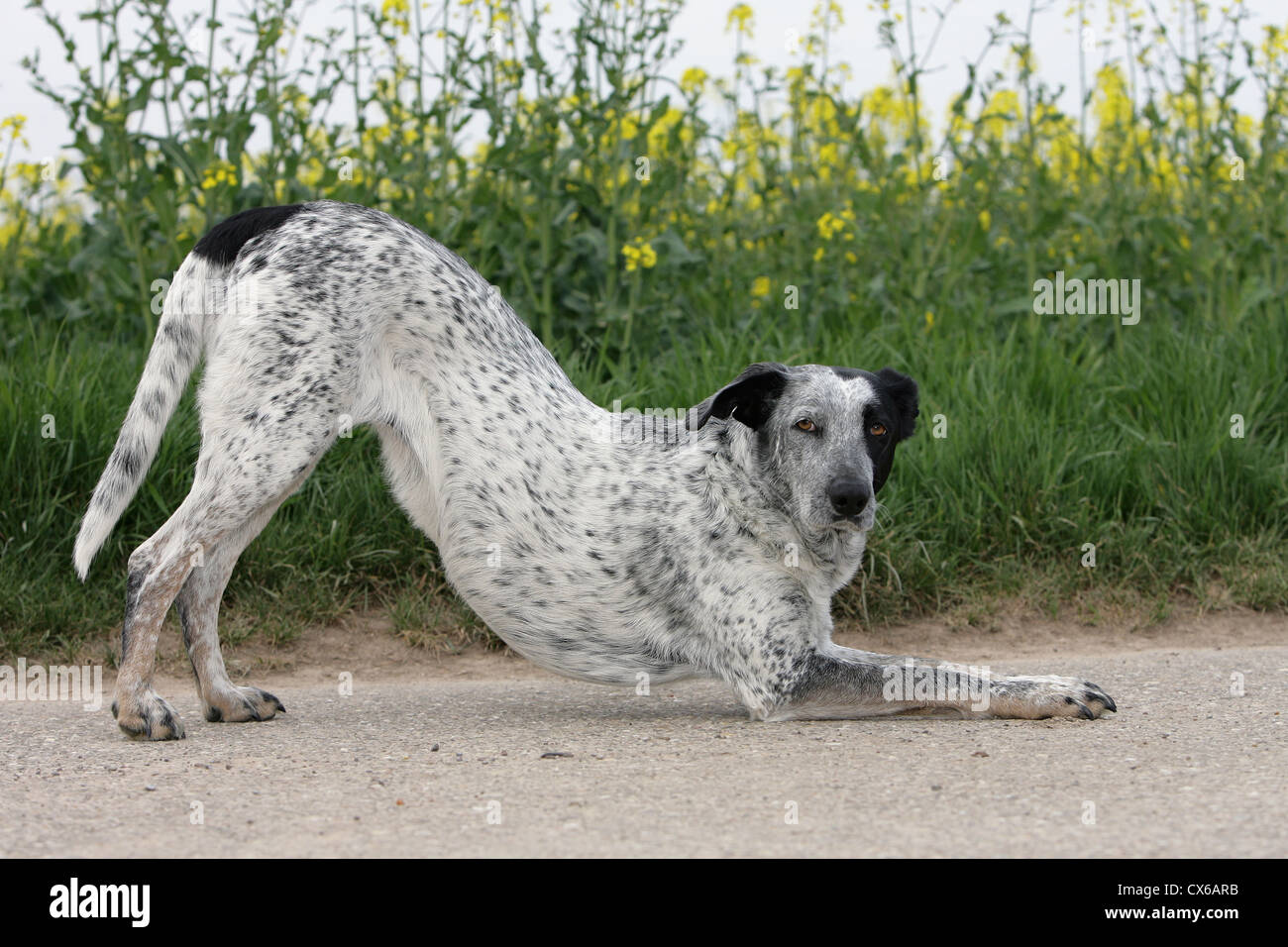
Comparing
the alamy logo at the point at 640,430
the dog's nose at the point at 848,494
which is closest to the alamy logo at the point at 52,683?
the alamy logo at the point at 640,430

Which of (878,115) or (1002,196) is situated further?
(878,115)

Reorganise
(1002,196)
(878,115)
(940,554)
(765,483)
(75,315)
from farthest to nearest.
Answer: (878,115) < (1002,196) < (75,315) < (940,554) < (765,483)

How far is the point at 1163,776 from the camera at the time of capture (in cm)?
335

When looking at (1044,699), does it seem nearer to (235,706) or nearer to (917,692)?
(917,692)

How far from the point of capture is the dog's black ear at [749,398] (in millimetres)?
4332

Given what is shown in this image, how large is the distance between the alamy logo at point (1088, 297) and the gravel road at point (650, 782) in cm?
305

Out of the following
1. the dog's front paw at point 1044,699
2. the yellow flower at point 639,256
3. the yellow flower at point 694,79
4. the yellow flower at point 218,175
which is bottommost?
the dog's front paw at point 1044,699

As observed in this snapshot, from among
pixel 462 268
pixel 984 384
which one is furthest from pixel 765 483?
pixel 984 384

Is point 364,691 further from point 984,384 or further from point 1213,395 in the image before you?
point 1213,395

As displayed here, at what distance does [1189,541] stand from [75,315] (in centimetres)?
562

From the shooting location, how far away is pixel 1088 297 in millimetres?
7559

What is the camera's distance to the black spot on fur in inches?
175

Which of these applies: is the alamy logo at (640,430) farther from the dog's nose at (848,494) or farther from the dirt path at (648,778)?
the dirt path at (648,778)

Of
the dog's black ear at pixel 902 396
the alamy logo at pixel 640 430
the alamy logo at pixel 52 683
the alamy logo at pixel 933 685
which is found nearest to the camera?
the alamy logo at pixel 933 685
